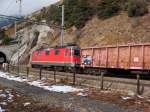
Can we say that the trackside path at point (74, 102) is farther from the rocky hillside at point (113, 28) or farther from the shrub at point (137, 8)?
the shrub at point (137, 8)

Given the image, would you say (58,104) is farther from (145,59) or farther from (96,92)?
(145,59)

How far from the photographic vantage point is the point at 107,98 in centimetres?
1809

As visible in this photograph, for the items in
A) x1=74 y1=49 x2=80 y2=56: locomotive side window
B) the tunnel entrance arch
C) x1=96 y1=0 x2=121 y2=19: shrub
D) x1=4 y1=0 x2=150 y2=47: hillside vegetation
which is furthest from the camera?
the tunnel entrance arch

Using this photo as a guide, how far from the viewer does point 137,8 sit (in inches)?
2046

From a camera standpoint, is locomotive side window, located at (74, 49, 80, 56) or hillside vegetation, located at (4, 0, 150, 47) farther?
hillside vegetation, located at (4, 0, 150, 47)

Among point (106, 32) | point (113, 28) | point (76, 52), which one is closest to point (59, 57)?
point (76, 52)

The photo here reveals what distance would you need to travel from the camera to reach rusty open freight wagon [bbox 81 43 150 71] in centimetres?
2817

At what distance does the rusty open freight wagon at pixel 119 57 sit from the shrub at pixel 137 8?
55.5ft

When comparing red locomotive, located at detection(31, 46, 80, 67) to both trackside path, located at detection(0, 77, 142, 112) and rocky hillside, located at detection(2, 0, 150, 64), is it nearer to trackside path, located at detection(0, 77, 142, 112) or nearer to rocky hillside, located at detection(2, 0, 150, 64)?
rocky hillside, located at detection(2, 0, 150, 64)

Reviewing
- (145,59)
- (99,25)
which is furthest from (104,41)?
(145,59)

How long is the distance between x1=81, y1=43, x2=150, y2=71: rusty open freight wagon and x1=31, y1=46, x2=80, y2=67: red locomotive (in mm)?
1460

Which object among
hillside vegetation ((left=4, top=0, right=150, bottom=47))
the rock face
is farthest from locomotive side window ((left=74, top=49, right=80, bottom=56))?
the rock face

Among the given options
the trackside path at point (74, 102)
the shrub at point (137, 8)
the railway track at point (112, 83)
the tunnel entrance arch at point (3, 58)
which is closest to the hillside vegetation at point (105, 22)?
the shrub at point (137, 8)

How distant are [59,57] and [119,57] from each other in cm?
1276
